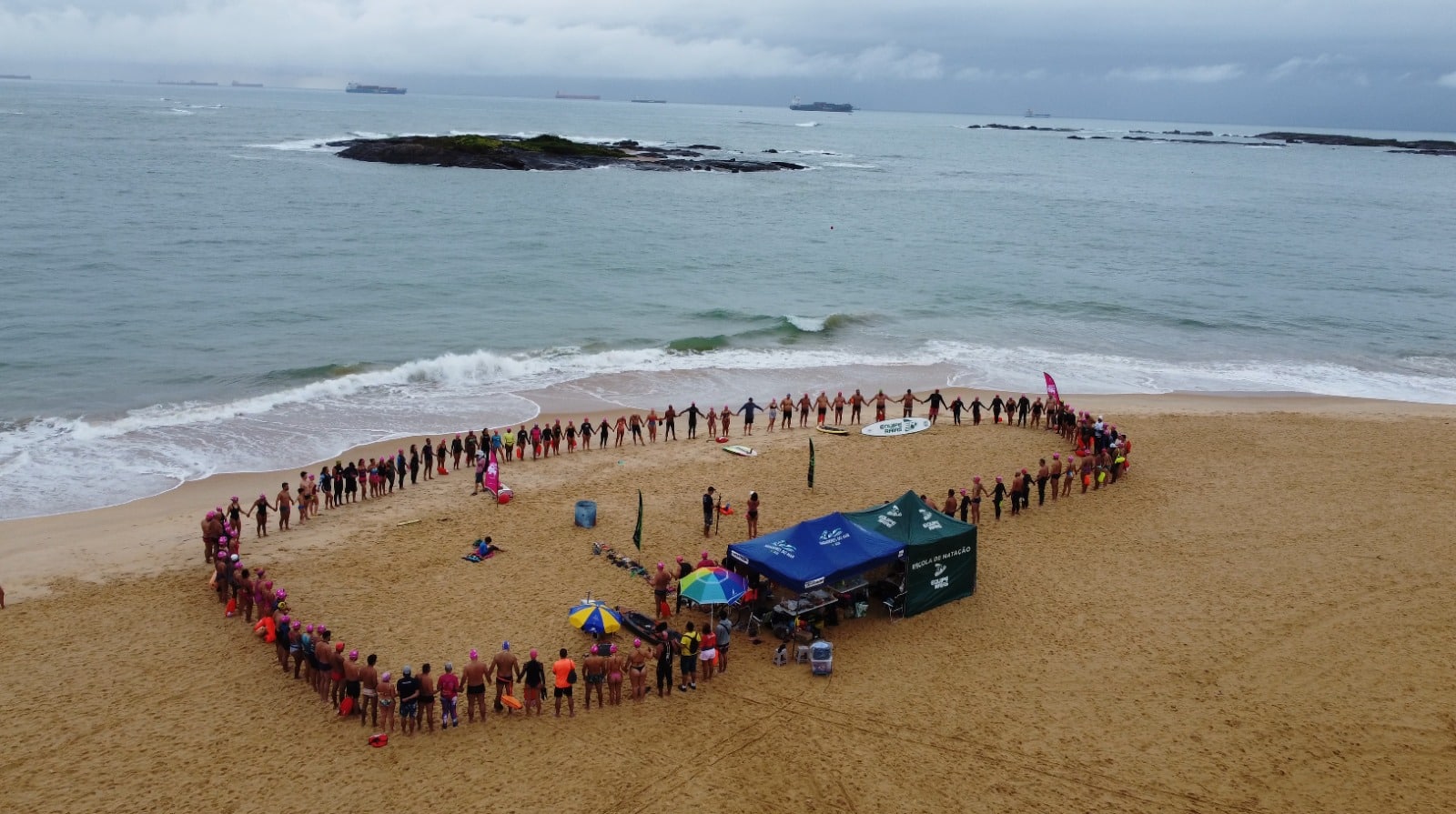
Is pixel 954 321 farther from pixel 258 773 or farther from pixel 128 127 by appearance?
pixel 128 127

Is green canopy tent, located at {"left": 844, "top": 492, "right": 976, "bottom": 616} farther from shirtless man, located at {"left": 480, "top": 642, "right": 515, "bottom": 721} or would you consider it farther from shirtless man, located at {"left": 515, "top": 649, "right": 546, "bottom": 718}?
shirtless man, located at {"left": 480, "top": 642, "right": 515, "bottom": 721}

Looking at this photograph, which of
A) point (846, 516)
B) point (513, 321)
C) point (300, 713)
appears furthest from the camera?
point (513, 321)

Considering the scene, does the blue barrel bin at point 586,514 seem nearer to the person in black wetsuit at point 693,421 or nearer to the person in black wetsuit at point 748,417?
the person in black wetsuit at point 693,421

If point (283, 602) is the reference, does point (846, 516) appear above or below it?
above

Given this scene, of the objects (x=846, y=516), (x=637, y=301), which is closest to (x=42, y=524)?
(x=846, y=516)

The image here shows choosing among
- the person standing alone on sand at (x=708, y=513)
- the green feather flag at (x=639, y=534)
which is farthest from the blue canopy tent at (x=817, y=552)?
the person standing alone on sand at (x=708, y=513)
